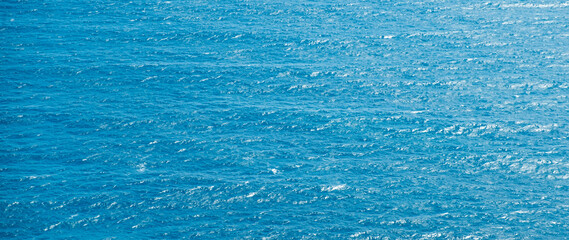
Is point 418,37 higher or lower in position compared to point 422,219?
higher

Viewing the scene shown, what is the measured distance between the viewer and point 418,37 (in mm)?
167625

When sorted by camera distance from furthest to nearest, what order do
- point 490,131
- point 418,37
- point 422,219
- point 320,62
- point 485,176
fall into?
1. point 418,37
2. point 320,62
3. point 490,131
4. point 485,176
5. point 422,219

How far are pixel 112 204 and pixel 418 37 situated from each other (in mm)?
85841

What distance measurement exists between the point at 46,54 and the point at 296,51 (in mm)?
55379

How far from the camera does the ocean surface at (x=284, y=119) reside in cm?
11388

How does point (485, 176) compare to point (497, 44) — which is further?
point (497, 44)

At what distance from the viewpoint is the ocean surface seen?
374 feet

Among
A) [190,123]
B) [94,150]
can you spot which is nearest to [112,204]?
[94,150]

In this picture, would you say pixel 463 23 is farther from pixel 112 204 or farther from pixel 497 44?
pixel 112 204

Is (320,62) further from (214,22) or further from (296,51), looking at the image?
(214,22)

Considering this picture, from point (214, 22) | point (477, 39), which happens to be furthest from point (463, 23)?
point (214, 22)

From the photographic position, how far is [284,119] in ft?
452

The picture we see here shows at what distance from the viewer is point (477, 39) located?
6575 inches

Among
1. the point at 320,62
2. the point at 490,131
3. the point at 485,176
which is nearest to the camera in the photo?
the point at 485,176
